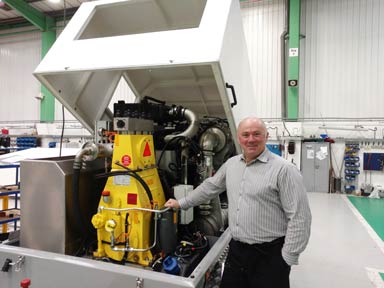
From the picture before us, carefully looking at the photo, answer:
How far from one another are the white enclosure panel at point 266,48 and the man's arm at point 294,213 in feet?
19.4

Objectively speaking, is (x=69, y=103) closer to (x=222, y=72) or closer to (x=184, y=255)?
(x=222, y=72)

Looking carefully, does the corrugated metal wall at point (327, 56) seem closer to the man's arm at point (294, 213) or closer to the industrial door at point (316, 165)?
the industrial door at point (316, 165)

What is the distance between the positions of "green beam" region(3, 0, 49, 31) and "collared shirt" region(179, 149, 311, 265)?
8.74m

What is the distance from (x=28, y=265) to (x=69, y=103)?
1.08 metres

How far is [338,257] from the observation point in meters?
3.02

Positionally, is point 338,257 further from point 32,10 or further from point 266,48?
point 32,10

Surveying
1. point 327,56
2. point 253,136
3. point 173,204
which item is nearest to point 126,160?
point 173,204

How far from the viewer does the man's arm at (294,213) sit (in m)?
1.31

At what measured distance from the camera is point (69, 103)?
195 cm

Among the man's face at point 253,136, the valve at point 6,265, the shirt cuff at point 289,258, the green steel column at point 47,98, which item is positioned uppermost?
the green steel column at point 47,98

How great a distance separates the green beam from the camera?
7416 mm

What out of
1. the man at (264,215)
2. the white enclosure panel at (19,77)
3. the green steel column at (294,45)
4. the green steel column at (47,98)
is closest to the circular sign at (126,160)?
the man at (264,215)

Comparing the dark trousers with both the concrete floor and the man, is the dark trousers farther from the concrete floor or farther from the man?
the concrete floor

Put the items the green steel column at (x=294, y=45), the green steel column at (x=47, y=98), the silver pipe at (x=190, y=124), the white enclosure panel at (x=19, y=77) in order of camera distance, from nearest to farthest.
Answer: the silver pipe at (x=190, y=124) → the green steel column at (x=294, y=45) → the green steel column at (x=47, y=98) → the white enclosure panel at (x=19, y=77)
